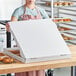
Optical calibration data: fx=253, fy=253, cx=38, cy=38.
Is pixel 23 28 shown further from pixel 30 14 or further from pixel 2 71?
pixel 30 14

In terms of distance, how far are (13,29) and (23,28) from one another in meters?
0.08

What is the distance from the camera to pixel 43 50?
1.97 metres

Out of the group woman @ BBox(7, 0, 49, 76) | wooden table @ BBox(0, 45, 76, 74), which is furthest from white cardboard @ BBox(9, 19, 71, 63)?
woman @ BBox(7, 0, 49, 76)

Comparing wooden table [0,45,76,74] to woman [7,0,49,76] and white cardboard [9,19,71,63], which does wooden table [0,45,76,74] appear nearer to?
white cardboard [9,19,71,63]

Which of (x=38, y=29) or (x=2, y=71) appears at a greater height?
(x=38, y=29)

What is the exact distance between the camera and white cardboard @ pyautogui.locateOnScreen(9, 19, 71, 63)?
6.37ft

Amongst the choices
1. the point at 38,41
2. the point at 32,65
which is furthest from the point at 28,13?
the point at 32,65

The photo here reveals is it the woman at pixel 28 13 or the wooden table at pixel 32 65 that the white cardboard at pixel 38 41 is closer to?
the wooden table at pixel 32 65

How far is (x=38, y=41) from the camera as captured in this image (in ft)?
6.59

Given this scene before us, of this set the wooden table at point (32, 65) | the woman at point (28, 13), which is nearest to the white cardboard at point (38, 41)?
the wooden table at point (32, 65)

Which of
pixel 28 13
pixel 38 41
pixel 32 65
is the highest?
pixel 28 13

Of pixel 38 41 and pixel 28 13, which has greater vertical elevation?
pixel 28 13

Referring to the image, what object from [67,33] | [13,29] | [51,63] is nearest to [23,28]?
[13,29]

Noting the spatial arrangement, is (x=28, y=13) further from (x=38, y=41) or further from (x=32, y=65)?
(x=32, y=65)
